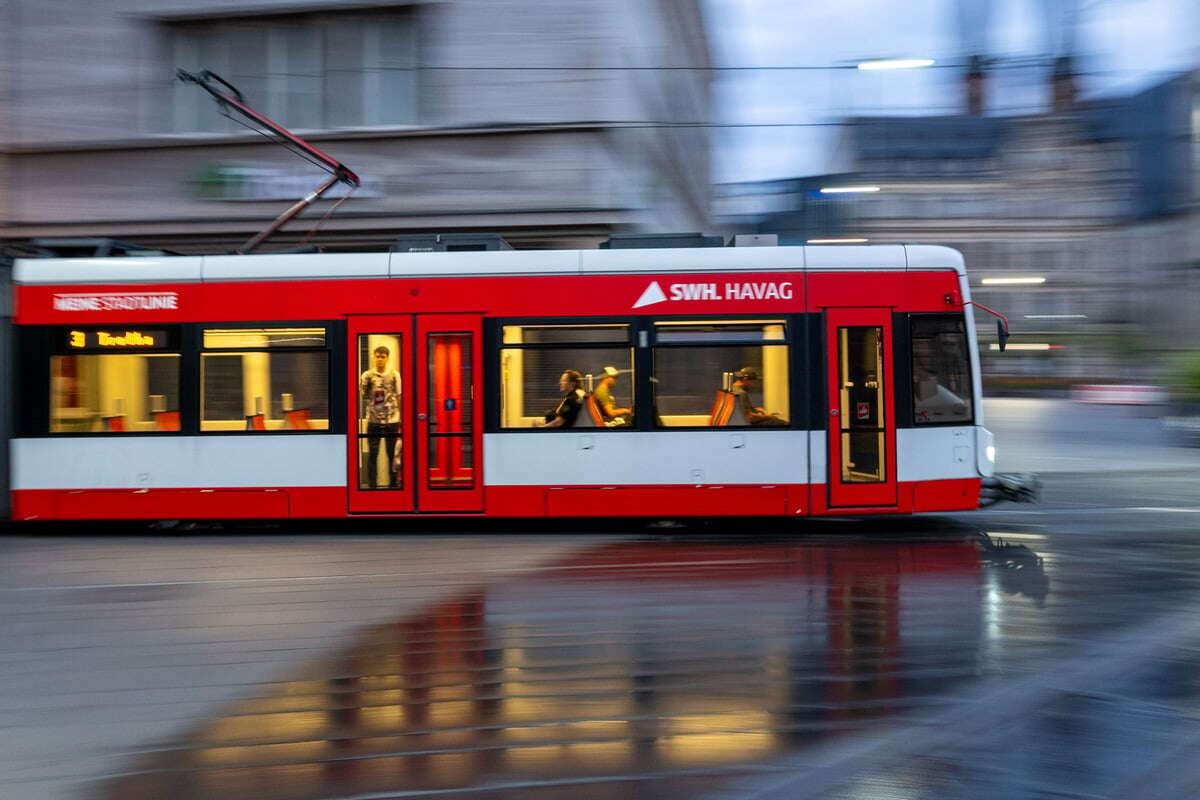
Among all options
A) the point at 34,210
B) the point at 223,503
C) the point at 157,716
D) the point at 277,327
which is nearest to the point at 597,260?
the point at 277,327

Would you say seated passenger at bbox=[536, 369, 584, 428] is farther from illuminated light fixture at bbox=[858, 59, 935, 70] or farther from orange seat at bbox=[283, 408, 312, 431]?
illuminated light fixture at bbox=[858, 59, 935, 70]

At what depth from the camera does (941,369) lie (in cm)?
1062

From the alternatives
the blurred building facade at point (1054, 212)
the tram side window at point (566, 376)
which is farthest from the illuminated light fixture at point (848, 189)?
the tram side window at point (566, 376)

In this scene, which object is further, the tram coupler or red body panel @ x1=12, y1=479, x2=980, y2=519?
the tram coupler

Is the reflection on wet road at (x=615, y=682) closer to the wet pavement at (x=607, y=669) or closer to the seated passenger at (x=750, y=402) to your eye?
the wet pavement at (x=607, y=669)

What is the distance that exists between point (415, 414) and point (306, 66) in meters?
9.17

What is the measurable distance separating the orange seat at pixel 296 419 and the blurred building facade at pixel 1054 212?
31.8 metres

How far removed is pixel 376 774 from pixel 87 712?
1811 mm

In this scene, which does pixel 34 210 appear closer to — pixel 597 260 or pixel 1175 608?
pixel 597 260

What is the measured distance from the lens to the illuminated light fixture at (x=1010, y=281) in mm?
68062

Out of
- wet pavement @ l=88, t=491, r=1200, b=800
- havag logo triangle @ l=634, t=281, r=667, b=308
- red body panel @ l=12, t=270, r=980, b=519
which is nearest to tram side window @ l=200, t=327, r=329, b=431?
red body panel @ l=12, t=270, r=980, b=519

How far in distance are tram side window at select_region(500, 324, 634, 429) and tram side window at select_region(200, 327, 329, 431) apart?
193 centimetres

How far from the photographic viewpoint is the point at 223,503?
10883 millimetres

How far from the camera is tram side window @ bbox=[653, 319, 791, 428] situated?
34.9 feet
